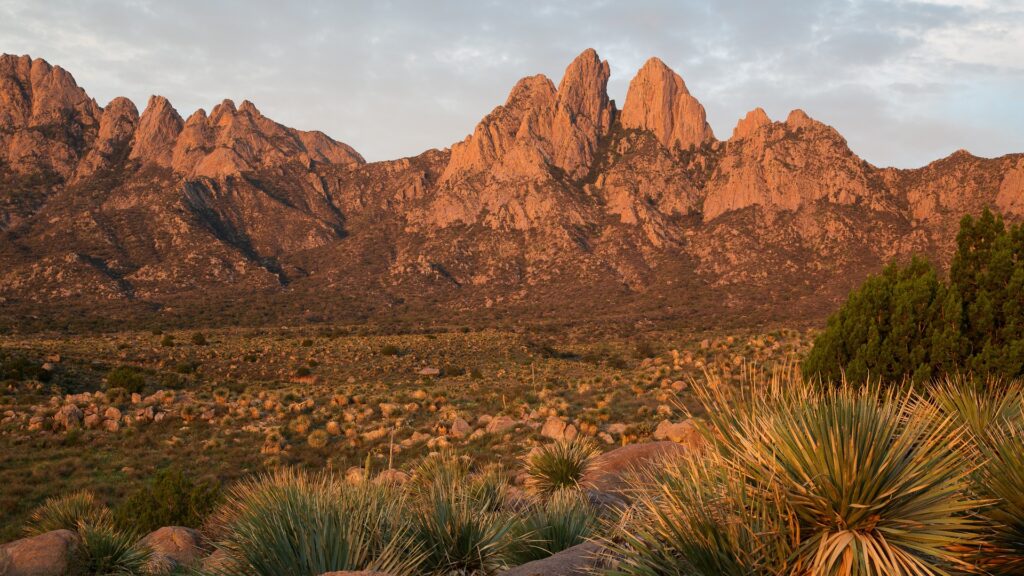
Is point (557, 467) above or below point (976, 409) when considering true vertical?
below

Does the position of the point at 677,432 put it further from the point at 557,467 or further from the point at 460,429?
the point at 460,429

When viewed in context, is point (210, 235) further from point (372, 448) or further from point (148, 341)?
point (372, 448)

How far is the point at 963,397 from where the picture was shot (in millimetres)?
5051

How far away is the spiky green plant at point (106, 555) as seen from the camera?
8273mm

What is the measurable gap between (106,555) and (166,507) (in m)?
2.91

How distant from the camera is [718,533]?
137 inches

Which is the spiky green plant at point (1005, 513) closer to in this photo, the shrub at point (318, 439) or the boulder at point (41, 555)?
the boulder at point (41, 555)

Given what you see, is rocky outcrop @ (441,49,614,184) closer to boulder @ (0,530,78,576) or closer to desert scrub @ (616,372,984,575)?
boulder @ (0,530,78,576)

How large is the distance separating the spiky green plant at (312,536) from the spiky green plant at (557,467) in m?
5.06

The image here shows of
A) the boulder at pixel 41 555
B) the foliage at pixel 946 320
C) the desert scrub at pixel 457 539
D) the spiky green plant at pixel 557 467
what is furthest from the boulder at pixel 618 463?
the boulder at pixel 41 555

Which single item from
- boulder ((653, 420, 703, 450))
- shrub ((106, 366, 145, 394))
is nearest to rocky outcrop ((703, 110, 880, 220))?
boulder ((653, 420, 703, 450))

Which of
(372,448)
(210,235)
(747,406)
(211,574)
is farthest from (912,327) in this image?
(210,235)

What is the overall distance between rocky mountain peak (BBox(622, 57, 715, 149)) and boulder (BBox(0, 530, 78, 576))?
399ft

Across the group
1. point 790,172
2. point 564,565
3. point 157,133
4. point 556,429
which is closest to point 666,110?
point 790,172
